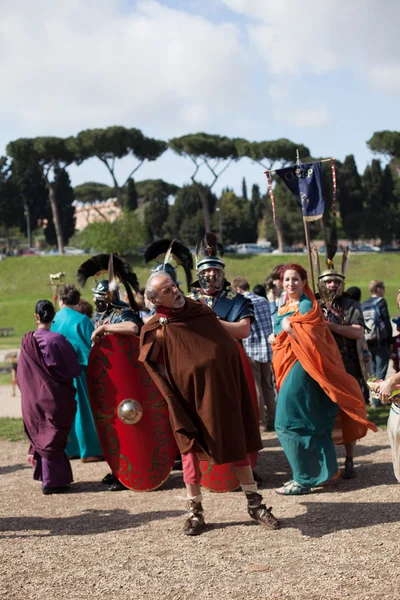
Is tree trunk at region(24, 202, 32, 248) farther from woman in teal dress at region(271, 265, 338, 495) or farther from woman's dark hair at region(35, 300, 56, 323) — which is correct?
woman in teal dress at region(271, 265, 338, 495)

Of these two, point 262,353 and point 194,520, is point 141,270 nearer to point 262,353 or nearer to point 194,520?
point 262,353

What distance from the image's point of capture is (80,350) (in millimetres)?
7148

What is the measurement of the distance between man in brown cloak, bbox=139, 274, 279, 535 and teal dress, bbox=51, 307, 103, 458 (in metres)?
2.54

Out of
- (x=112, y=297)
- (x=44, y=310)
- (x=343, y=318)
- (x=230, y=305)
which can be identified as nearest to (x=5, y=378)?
(x=112, y=297)

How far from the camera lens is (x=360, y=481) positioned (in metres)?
5.84

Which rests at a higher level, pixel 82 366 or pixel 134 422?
pixel 82 366

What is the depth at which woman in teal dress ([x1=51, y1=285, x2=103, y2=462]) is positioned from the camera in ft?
23.4

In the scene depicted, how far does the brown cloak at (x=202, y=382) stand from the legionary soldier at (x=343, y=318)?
1703 millimetres

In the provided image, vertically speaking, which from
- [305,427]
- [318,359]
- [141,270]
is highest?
[141,270]

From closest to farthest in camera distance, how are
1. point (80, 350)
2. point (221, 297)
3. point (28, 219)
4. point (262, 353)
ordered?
point (221, 297) → point (80, 350) → point (262, 353) → point (28, 219)

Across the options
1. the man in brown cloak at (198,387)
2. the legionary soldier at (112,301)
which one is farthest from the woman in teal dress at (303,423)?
the legionary soldier at (112,301)

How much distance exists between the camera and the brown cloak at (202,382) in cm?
455

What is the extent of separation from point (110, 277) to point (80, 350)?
1114 millimetres

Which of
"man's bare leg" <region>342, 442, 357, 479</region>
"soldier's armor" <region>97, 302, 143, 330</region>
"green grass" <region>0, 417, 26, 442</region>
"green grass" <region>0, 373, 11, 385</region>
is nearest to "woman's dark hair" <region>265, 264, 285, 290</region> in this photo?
"soldier's armor" <region>97, 302, 143, 330</region>
